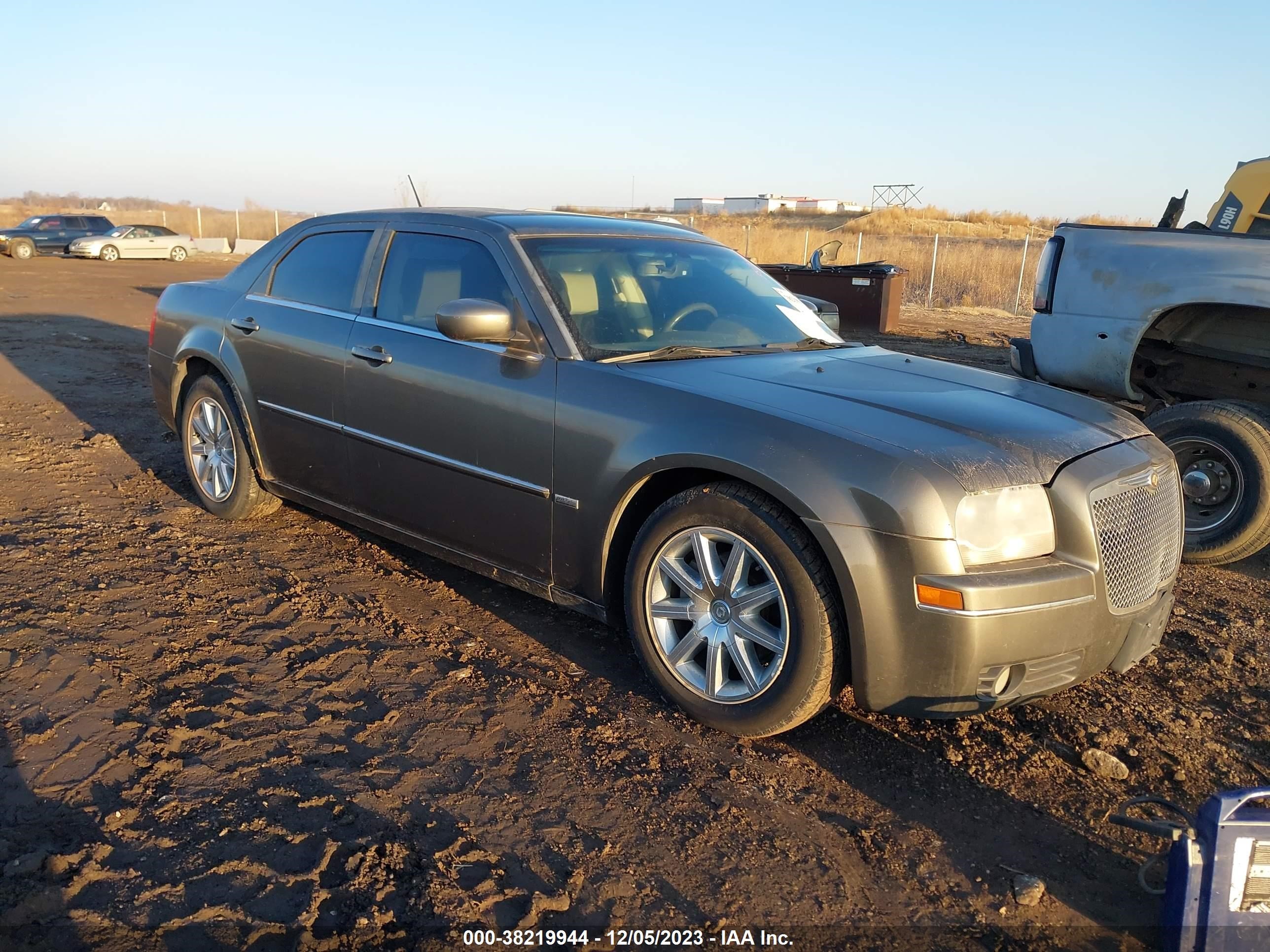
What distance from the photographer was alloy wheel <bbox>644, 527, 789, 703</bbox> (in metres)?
3.16

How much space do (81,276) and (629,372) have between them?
24457 mm

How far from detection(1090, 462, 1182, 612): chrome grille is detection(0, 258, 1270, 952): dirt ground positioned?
589 mm

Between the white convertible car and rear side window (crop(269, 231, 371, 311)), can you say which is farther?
the white convertible car

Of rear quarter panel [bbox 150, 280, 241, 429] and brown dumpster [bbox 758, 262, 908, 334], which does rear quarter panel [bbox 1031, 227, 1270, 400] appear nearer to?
rear quarter panel [bbox 150, 280, 241, 429]

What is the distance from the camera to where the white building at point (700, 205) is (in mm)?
87500

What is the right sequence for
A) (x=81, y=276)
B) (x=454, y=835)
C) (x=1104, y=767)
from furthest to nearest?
(x=81, y=276), (x=1104, y=767), (x=454, y=835)

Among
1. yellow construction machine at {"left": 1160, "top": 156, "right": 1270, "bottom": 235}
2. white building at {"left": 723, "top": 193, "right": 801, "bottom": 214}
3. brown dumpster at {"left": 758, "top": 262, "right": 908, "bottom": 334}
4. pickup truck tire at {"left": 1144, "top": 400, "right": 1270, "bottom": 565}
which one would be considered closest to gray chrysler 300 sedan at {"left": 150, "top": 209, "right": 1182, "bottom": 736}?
pickup truck tire at {"left": 1144, "top": 400, "right": 1270, "bottom": 565}

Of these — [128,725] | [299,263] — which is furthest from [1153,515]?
[299,263]

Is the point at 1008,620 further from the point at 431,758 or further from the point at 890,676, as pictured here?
the point at 431,758

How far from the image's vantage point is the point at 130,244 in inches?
1208

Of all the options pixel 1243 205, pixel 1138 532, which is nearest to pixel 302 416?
pixel 1138 532

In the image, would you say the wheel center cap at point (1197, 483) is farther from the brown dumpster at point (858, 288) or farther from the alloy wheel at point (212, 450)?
the brown dumpster at point (858, 288)

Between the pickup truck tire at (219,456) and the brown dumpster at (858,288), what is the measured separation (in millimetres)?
10635

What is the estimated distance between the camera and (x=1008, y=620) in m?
2.84
